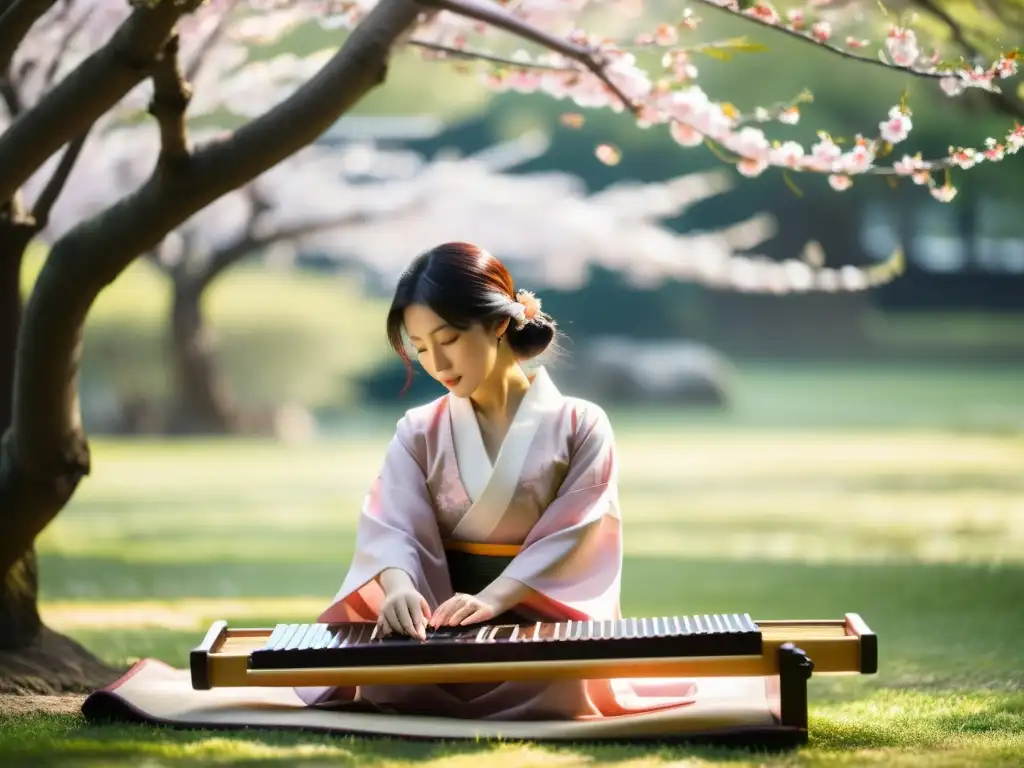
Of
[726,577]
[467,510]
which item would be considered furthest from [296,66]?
[467,510]

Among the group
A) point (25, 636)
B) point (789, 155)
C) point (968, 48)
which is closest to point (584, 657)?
point (789, 155)

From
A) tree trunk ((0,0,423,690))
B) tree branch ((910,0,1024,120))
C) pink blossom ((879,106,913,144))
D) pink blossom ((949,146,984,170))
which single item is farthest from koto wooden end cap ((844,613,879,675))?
tree branch ((910,0,1024,120))

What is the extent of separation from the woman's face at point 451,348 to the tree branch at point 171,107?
854 millimetres

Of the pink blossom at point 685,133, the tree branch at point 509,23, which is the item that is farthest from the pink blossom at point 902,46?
the tree branch at point 509,23

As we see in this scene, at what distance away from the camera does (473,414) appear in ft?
11.9

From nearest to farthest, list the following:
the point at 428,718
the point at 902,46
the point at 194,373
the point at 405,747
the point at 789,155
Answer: the point at 405,747 → the point at 428,718 → the point at 902,46 → the point at 789,155 → the point at 194,373

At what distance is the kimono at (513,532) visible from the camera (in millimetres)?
3426

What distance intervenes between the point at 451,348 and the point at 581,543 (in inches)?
20.9

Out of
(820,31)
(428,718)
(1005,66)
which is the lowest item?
(428,718)

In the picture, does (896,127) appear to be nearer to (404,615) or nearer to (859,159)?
(859,159)

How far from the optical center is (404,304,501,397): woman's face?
3424 mm

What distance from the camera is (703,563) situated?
25.6 ft

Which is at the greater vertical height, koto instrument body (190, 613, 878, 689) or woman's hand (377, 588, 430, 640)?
woman's hand (377, 588, 430, 640)

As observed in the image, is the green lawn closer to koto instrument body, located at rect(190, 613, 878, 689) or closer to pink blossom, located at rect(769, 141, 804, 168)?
koto instrument body, located at rect(190, 613, 878, 689)
